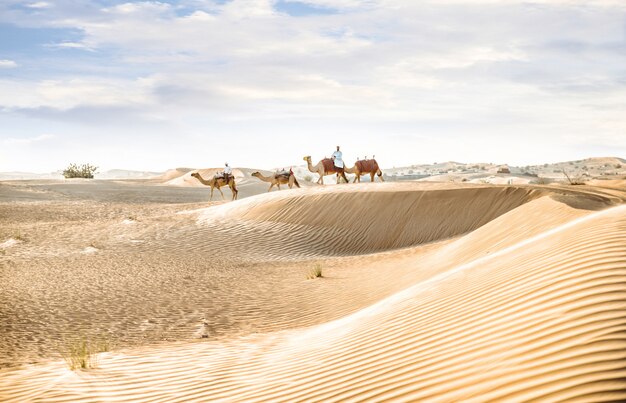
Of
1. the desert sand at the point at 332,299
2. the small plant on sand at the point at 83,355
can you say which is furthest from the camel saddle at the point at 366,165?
the small plant on sand at the point at 83,355

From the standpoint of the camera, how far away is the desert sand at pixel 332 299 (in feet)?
15.3

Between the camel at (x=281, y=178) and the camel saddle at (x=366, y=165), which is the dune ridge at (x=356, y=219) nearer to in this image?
the camel saddle at (x=366, y=165)

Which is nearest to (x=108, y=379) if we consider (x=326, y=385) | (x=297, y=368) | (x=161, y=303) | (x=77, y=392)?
(x=77, y=392)

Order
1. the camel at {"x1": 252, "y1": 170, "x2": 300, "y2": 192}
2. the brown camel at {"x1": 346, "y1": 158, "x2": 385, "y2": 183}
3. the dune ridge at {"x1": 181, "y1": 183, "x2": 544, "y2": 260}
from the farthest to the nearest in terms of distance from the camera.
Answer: the camel at {"x1": 252, "y1": 170, "x2": 300, "y2": 192} → the brown camel at {"x1": 346, "y1": 158, "x2": 385, "y2": 183} → the dune ridge at {"x1": 181, "y1": 183, "x2": 544, "y2": 260}

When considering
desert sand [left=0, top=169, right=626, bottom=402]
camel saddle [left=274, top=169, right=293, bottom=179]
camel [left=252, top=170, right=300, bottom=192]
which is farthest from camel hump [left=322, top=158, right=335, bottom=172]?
desert sand [left=0, top=169, right=626, bottom=402]

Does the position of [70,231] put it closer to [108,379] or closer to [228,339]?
[228,339]

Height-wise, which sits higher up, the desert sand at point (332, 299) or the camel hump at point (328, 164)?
the camel hump at point (328, 164)

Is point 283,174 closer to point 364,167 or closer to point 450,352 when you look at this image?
point 364,167

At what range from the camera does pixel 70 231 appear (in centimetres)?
2194

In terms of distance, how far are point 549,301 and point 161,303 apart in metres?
8.72

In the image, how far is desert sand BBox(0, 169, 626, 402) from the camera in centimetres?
466

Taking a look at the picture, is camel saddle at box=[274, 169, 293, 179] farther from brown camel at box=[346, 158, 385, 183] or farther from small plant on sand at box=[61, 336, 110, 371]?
small plant on sand at box=[61, 336, 110, 371]

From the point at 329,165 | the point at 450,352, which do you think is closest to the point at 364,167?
the point at 329,165

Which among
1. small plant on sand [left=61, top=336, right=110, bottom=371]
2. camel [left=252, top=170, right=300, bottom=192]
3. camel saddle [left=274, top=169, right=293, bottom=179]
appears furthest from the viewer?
camel saddle [left=274, top=169, right=293, bottom=179]
